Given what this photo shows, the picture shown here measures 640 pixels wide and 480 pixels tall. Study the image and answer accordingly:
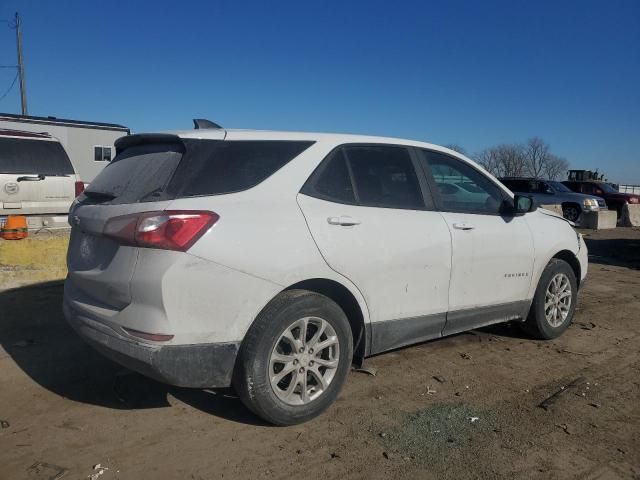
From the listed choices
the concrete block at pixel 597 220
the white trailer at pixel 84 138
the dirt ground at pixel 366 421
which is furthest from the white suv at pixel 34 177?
the concrete block at pixel 597 220

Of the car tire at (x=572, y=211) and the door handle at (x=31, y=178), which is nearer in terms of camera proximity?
the door handle at (x=31, y=178)

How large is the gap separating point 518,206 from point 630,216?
19445 mm

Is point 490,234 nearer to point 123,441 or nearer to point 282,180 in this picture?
point 282,180

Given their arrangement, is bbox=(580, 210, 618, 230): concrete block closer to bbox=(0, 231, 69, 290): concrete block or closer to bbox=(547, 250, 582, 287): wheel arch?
bbox=(547, 250, 582, 287): wheel arch

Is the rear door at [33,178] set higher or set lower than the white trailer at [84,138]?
lower

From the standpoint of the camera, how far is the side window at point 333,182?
11.4 ft

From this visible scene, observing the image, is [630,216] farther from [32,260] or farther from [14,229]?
[14,229]

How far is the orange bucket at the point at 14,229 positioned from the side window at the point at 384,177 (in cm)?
455

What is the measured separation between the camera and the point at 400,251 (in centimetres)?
373

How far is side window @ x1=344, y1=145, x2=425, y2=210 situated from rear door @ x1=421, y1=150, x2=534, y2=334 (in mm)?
217

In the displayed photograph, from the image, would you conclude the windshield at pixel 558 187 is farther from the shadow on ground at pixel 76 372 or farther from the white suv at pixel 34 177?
the shadow on ground at pixel 76 372

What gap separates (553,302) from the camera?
5.15 meters

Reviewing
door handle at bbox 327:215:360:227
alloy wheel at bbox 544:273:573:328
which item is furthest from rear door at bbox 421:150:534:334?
door handle at bbox 327:215:360:227

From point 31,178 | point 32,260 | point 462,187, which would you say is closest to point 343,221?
point 462,187
